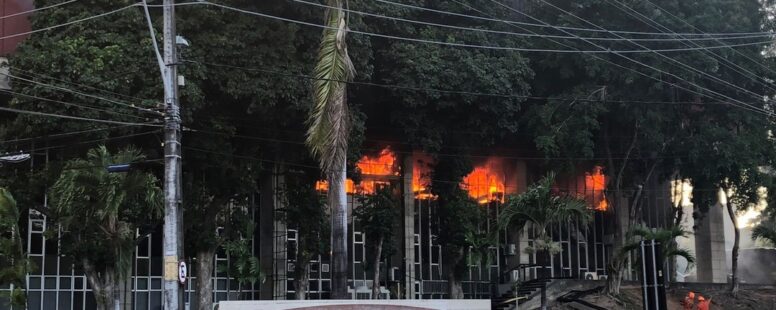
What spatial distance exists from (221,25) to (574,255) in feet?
90.9

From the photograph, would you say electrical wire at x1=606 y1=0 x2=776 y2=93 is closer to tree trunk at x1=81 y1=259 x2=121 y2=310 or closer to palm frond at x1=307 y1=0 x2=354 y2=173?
palm frond at x1=307 y1=0 x2=354 y2=173

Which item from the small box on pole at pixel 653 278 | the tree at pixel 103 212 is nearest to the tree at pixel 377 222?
the tree at pixel 103 212

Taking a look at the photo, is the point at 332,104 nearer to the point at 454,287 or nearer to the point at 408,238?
the point at 408,238

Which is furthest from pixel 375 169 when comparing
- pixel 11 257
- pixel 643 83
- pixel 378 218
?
pixel 11 257

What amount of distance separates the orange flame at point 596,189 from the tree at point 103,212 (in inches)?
1094

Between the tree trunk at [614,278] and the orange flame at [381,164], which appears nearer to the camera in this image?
the tree trunk at [614,278]

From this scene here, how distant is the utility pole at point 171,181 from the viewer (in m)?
18.5

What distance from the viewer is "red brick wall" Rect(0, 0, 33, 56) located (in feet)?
97.5

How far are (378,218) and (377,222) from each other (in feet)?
0.61

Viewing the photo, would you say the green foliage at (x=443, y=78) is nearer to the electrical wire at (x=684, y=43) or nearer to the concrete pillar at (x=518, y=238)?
the electrical wire at (x=684, y=43)

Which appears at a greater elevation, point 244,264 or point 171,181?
point 171,181

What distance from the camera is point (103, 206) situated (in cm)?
2397

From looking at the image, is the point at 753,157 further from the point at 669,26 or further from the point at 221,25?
the point at 221,25

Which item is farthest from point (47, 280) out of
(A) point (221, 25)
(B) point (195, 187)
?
(A) point (221, 25)
